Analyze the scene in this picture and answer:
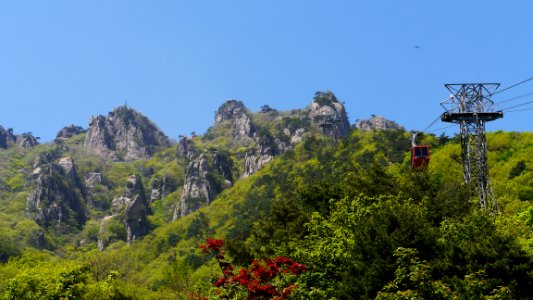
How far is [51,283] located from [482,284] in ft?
107

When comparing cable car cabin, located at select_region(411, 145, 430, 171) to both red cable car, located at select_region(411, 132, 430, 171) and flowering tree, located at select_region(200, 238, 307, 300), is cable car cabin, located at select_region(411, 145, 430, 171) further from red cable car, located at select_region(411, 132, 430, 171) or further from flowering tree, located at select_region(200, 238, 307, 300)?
flowering tree, located at select_region(200, 238, 307, 300)

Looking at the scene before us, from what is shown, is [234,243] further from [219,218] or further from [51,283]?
[219,218]

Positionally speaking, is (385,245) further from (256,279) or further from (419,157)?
(419,157)

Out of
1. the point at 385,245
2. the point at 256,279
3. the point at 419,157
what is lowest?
the point at 256,279

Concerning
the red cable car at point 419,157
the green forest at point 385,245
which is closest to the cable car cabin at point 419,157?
the red cable car at point 419,157

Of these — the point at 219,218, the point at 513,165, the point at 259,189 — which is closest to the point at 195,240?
the point at 219,218

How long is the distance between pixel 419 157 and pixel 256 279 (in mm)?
33670

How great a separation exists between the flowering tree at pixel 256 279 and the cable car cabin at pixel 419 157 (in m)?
31.3

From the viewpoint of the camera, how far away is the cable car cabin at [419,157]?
4816 centimetres

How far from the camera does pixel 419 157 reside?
4853 centimetres

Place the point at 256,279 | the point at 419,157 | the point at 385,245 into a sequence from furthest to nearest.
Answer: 1. the point at 419,157
2. the point at 385,245
3. the point at 256,279

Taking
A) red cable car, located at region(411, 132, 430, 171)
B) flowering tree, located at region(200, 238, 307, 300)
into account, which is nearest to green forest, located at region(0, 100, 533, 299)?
flowering tree, located at region(200, 238, 307, 300)

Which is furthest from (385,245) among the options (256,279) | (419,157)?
(419,157)

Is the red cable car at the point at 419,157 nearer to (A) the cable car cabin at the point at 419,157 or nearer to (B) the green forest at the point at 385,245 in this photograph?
(A) the cable car cabin at the point at 419,157
